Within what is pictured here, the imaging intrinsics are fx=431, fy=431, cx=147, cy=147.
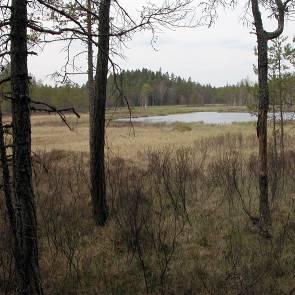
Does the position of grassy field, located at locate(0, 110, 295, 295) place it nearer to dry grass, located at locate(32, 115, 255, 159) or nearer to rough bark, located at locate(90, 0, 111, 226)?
rough bark, located at locate(90, 0, 111, 226)

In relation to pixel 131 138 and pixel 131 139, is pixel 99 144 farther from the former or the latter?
pixel 131 138

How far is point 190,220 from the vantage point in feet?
26.3

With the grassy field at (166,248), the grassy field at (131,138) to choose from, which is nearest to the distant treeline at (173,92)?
the grassy field at (131,138)

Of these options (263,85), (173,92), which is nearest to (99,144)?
(263,85)

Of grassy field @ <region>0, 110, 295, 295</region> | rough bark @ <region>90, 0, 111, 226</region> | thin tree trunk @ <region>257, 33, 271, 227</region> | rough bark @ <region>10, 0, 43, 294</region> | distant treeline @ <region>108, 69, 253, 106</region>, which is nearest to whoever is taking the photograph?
rough bark @ <region>10, 0, 43, 294</region>

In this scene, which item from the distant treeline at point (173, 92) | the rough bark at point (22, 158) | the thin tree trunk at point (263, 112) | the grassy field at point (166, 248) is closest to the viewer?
the rough bark at point (22, 158)

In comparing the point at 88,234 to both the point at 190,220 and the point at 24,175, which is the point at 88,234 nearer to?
the point at 190,220

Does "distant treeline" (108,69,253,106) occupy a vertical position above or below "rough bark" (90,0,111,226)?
above

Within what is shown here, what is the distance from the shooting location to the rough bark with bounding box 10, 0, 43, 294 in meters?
4.03

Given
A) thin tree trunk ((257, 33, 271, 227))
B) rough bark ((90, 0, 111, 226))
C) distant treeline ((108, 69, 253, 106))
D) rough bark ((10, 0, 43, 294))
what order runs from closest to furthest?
1. rough bark ((10, 0, 43, 294))
2. thin tree trunk ((257, 33, 271, 227))
3. rough bark ((90, 0, 111, 226))
4. distant treeline ((108, 69, 253, 106))

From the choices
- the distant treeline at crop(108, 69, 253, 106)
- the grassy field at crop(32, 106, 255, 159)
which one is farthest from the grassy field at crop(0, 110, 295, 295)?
the distant treeline at crop(108, 69, 253, 106)

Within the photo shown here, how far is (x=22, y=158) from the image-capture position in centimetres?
411

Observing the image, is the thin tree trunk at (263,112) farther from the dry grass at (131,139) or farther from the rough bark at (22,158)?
the dry grass at (131,139)

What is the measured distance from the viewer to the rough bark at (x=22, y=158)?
4027mm
